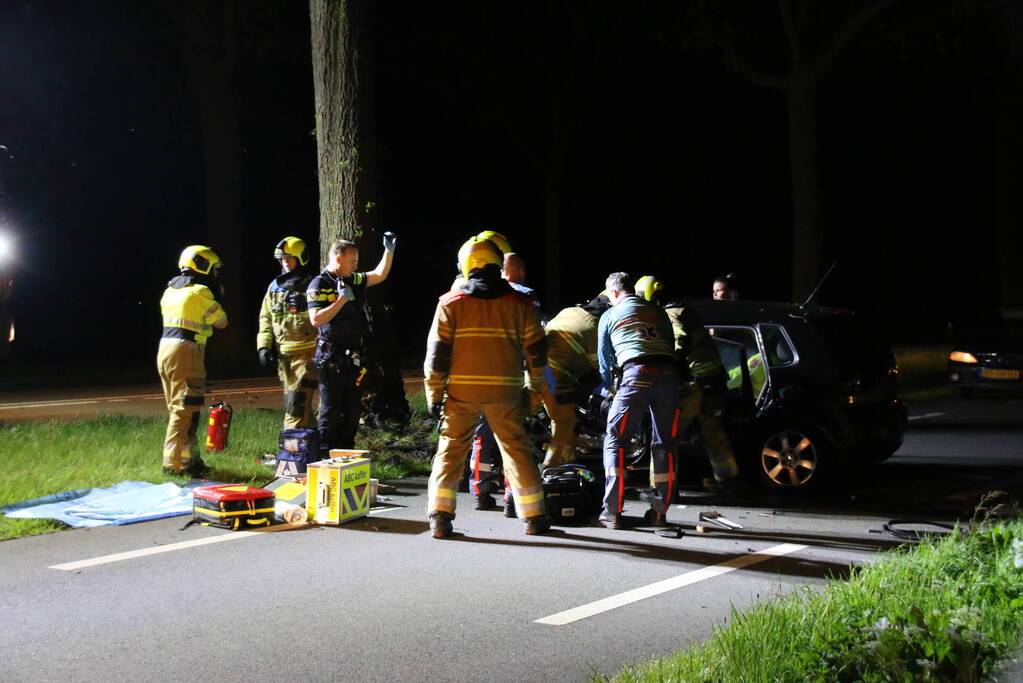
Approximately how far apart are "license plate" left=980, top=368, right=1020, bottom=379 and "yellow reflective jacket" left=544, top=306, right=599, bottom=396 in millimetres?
10699

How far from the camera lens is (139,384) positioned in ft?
74.2

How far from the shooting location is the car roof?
10539 mm

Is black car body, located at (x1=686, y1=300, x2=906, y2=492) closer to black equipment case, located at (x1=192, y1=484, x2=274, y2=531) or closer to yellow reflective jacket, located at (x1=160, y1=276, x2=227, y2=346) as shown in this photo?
black equipment case, located at (x1=192, y1=484, x2=274, y2=531)

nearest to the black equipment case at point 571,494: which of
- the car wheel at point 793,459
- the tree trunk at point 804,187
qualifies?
the car wheel at point 793,459

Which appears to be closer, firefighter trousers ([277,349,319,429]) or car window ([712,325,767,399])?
car window ([712,325,767,399])

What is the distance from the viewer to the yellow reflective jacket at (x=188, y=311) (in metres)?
10.8

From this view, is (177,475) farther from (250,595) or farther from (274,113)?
(274,113)

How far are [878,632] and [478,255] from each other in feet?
13.6

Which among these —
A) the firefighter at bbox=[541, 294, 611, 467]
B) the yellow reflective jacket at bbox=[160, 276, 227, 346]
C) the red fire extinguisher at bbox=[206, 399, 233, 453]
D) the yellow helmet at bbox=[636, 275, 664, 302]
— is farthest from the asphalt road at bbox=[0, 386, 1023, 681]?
the red fire extinguisher at bbox=[206, 399, 233, 453]

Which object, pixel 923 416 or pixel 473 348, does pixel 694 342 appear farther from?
pixel 923 416

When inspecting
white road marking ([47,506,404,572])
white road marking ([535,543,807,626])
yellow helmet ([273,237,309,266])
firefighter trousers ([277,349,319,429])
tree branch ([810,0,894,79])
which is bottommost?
white road marking ([535,543,807,626])

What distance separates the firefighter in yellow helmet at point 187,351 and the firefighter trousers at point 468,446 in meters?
3.06

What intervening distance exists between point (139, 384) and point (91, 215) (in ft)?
53.2

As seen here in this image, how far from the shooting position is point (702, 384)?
973cm
